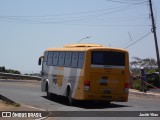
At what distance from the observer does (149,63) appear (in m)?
120

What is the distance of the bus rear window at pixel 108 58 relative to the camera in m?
24.5

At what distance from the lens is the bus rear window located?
2448cm

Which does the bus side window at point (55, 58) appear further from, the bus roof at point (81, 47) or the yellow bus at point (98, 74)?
the yellow bus at point (98, 74)

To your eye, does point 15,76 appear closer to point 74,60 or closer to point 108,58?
point 74,60

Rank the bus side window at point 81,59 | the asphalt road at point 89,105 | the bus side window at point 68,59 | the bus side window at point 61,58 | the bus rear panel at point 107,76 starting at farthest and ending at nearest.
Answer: the bus side window at point 61,58
the bus side window at point 68,59
the bus side window at point 81,59
the bus rear panel at point 107,76
the asphalt road at point 89,105

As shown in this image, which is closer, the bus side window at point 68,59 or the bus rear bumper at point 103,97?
the bus rear bumper at point 103,97

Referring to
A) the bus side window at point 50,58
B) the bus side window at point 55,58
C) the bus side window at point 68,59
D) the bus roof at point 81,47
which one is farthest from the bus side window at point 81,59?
the bus side window at point 50,58

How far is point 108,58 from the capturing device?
24.7 metres

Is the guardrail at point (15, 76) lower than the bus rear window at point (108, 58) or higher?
lower

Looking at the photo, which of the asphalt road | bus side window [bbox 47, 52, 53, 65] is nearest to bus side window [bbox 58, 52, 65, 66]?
bus side window [bbox 47, 52, 53, 65]

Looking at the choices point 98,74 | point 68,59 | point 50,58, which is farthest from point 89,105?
point 50,58

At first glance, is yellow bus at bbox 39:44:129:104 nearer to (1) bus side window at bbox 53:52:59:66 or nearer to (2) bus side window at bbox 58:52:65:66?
(2) bus side window at bbox 58:52:65:66

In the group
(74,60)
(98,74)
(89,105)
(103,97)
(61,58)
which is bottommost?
(89,105)

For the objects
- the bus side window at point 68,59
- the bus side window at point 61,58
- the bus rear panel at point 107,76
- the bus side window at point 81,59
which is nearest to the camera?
the bus rear panel at point 107,76
